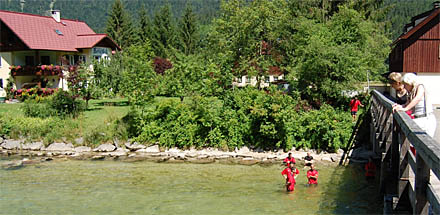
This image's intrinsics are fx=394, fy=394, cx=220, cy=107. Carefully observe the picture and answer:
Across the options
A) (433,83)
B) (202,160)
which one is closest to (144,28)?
(433,83)

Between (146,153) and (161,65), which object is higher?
(161,65)

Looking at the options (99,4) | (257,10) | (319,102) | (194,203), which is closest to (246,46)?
(257,10)

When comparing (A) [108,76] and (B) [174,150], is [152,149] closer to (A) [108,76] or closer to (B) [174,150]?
(B) [174,150]

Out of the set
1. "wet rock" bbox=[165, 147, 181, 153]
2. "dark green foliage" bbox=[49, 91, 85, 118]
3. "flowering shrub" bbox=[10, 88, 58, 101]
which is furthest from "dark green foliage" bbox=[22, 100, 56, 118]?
"flowering shrub" bbox=[10, 88, 58, 101]

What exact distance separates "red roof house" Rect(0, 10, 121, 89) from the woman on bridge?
96.9ft

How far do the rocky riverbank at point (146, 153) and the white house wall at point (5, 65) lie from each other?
16.7m

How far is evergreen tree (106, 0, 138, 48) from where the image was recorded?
2479 inches

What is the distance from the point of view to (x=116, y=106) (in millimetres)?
28469

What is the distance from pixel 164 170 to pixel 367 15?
2921cm

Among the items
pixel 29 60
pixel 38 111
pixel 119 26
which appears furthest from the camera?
pixel 119 26

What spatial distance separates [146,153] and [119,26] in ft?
158

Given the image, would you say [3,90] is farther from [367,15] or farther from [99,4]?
[99,4]

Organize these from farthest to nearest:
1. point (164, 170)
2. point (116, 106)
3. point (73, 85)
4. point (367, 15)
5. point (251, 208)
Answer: point (367, 15), point (116, 106), point (73, 85), point (164, 170), point (251, 208)

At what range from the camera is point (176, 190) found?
1363 cm
